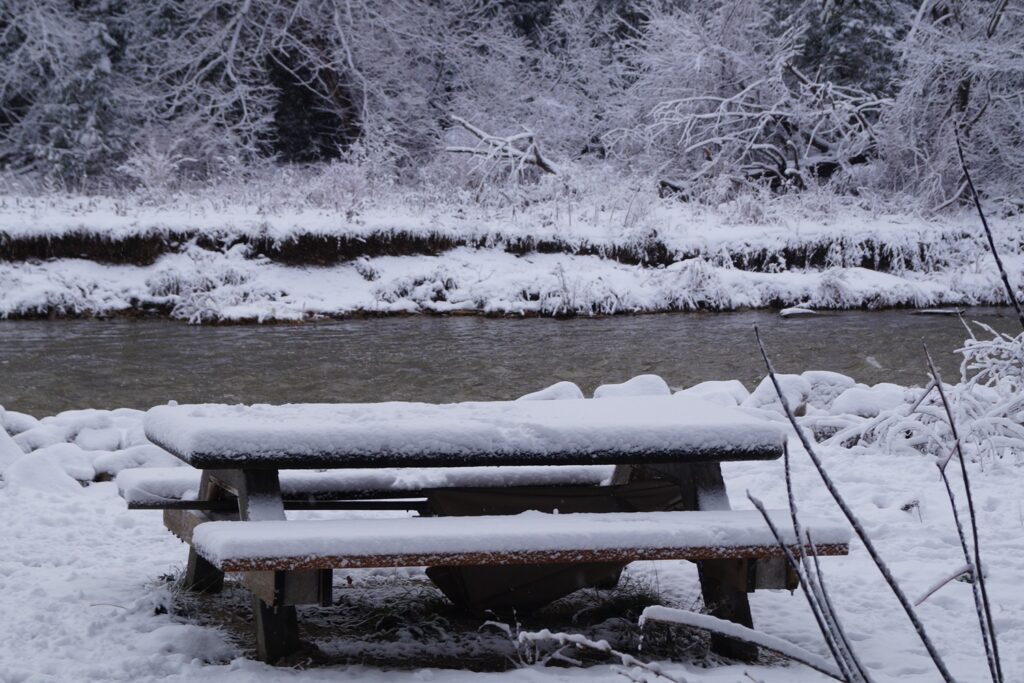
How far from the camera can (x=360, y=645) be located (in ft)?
8.39

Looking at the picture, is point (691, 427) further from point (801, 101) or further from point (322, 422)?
point (801, 101)

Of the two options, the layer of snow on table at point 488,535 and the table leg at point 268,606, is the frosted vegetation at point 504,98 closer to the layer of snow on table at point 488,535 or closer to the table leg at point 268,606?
the table leg at point 268,606

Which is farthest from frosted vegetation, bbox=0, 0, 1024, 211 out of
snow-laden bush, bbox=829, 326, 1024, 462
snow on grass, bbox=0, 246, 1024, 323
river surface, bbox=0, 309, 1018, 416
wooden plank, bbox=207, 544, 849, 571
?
wooden plank, bbox=207, 544, 849, 571

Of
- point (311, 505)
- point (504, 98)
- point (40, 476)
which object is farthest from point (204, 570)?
point (504, 98)

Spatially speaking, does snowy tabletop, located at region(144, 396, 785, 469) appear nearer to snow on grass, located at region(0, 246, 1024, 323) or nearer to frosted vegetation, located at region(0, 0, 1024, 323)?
frosted vegetation, located at region(0, 0, 1024, 323)

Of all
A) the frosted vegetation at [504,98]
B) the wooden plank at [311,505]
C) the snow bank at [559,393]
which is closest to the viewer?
the wooden plank at [311,505]

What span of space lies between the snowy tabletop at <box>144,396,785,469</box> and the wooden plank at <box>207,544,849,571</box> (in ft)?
0.81

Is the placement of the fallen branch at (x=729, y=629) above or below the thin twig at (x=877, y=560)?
below

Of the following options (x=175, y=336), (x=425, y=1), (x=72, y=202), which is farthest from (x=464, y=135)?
(x=175, y=336)

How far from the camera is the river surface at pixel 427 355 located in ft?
27.3

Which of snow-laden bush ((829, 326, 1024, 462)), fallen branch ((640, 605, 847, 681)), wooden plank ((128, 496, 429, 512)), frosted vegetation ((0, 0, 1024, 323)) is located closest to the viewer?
fallen branch ((640, 605, 847, 681))

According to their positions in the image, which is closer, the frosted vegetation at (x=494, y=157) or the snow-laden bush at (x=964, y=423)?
the snow-laden bush at (x=964, y=423)

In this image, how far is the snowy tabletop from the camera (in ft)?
7.54

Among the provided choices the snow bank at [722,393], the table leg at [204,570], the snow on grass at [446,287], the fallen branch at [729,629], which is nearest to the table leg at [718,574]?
the table leg at [204,570]
